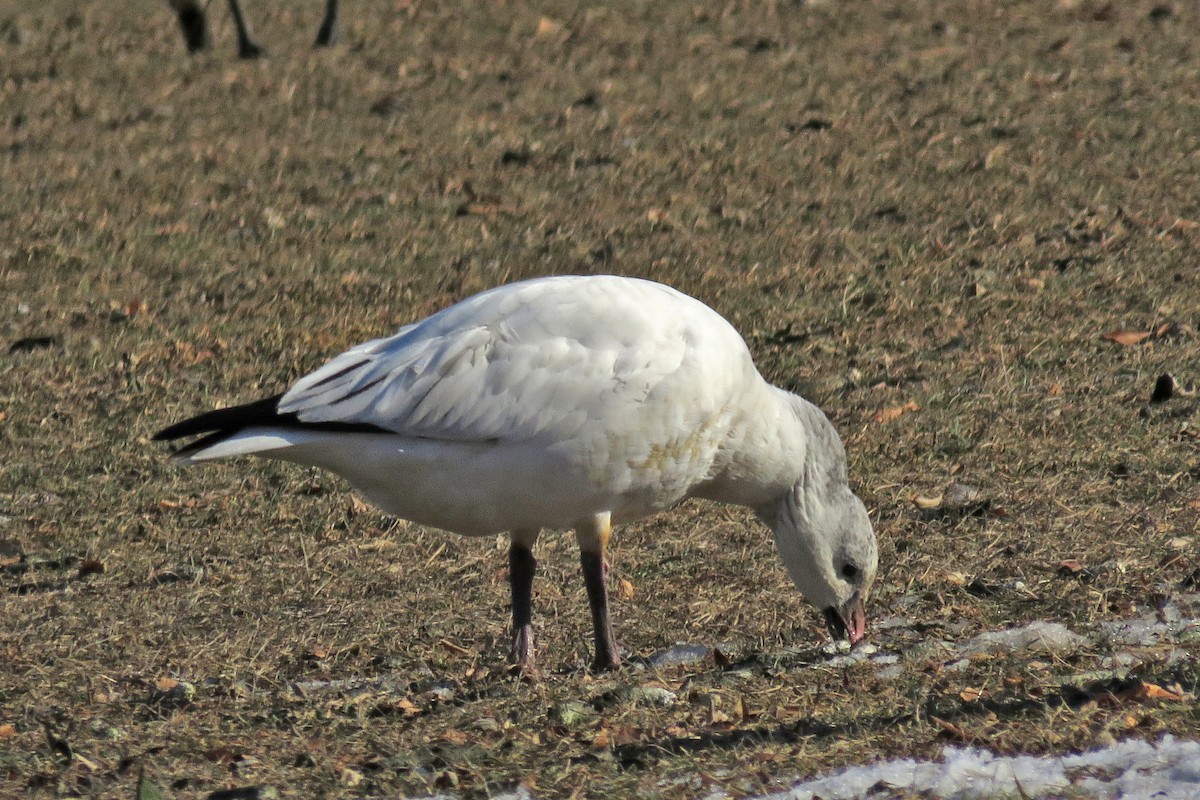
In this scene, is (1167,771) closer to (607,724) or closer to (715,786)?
(715,786)

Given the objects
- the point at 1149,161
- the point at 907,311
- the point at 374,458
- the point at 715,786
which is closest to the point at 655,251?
the point at 907,311

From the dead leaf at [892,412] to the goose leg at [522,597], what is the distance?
227cm

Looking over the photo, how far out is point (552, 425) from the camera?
4.89 metres

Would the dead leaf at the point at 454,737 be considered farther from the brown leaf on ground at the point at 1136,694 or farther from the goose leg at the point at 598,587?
the brown leaf on ground at the point at 1136,694

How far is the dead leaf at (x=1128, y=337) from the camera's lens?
770 cm

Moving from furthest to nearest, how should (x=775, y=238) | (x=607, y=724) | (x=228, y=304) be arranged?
(x=775, y=238) → (x=228, y=304) → (x=607, y=724)

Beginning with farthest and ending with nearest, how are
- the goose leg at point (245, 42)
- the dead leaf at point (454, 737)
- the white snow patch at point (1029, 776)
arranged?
1. the goose leg at point (245, 42)
2. the dead leaf at point (454, 737)
3. the white snow patch at point (1029, 776)

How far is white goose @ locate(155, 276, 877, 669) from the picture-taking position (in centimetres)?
491

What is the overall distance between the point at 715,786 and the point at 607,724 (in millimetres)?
635

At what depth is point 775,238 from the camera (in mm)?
9516

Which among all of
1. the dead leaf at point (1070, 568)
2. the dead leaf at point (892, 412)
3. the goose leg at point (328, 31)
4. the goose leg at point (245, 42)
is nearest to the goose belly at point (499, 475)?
the dead leaf at point (1070, 568)

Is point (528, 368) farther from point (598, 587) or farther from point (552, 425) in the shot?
point (598, 587)

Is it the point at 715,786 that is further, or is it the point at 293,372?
the point at 293,372

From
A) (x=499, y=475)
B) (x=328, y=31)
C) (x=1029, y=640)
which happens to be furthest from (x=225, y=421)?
(x=328, y=31)
